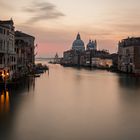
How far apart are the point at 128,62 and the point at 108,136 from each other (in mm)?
59708

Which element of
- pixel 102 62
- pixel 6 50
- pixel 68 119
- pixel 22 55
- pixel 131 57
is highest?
pixel 6 50

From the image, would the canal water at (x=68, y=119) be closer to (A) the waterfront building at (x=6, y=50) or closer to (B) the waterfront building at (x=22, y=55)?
(A) the waterfront building at (x=6, y=50)

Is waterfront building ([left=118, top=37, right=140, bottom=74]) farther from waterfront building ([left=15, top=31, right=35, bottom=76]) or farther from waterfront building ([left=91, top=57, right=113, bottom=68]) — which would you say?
waterfront building ([left=91, top=57, right=113, bottom=68])

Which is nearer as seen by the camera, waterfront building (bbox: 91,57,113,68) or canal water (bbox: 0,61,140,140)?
canal water (bbox: 0,61,140,140)

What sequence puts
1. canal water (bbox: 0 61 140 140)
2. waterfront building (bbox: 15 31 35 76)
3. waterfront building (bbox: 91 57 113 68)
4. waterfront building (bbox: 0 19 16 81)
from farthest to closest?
1. waterfront building (bbox: 91 57 113 68)
2. waterfront building (bbox: 15 31 35 76)
3. waterfront building (bbox: 0 19 16 81)
4. canal water (bbox: 0 61 140 140)

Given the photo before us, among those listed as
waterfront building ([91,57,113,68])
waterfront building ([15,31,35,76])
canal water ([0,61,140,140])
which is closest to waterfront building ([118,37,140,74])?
waterfront building ([15,31,35,76])

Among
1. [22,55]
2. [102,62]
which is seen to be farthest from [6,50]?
[102,62]

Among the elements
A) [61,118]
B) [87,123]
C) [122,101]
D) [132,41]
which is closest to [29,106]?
[61,118]

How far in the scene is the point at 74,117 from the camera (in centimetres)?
1708

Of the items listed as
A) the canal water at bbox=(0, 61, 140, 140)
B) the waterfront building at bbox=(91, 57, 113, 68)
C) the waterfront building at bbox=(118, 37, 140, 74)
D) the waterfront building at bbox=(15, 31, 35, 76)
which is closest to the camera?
the canal water at bbox=(0, 61, 140, 140)

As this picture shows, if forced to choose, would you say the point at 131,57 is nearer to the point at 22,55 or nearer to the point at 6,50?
the point at 22,55

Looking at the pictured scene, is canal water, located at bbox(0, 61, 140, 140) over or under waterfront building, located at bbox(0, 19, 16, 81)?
under

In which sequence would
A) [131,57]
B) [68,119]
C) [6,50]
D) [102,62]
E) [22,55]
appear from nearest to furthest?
[68,119] < [6,50] < [22,55] < [131,57] < [102,62]

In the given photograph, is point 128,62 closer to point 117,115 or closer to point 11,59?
point 11,59
